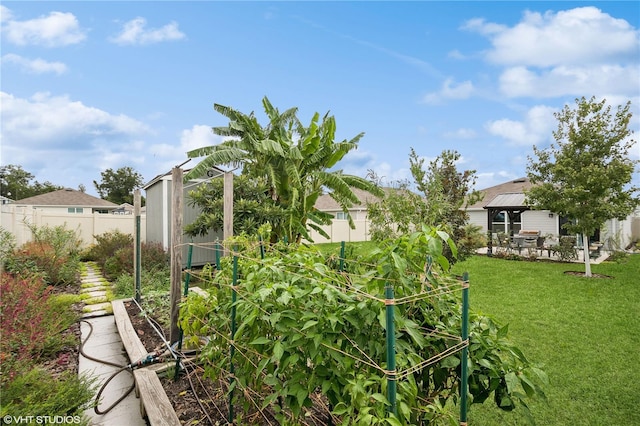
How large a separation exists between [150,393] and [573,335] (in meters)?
5.88

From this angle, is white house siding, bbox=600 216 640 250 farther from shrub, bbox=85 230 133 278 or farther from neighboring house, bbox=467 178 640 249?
shrub, bbox=85 230 133 278

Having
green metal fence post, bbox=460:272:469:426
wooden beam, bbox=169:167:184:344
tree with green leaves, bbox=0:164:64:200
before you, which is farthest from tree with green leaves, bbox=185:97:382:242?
tree with green leaves, bbox=0:164:64:200

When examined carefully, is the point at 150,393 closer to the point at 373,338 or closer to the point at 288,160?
the point at 373,338

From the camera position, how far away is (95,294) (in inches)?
277

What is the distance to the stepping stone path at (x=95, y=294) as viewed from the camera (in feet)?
19.2

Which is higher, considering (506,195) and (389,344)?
(506,195)

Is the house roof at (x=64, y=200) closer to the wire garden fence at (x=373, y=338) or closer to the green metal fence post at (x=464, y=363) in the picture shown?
the wire garden fence at (x=373, y=338)

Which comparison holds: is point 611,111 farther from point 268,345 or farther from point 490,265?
point 268,345

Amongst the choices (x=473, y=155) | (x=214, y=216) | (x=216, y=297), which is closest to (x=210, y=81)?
(x=214, y=216)

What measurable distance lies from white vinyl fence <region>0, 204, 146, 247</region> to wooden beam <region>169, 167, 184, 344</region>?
728 centimetres

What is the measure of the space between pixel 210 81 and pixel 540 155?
1064cm

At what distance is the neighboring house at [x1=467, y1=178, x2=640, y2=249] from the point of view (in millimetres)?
16500

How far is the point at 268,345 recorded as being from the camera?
1965 millimetres

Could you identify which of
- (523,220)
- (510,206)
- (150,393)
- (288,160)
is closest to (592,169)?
(510,206)
